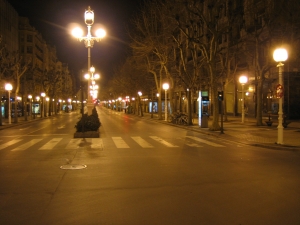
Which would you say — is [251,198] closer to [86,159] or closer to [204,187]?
[204,187]

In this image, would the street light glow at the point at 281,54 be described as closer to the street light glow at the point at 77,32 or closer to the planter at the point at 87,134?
the planter at the point at 87,134

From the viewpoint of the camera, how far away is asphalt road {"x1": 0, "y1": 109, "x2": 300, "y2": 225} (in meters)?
6.59

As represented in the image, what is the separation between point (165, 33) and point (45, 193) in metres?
30.8

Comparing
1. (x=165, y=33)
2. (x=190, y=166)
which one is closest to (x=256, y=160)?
(x=190, y=166)

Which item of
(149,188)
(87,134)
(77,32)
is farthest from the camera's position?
(77,32)

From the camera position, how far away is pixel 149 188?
8750 millimetres

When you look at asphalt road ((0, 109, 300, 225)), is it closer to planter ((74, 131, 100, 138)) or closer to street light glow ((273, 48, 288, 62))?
street light glow ((273, 48, 288, 62))

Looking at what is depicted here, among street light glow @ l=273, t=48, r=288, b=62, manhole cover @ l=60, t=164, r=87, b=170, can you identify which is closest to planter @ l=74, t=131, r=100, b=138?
manhole cover @ l=60, t=164, r=87, b=170

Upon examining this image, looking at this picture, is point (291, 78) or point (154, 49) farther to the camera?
point (154, 49)

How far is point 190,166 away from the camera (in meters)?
11.9

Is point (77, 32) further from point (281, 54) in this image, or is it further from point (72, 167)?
point (72, 167)

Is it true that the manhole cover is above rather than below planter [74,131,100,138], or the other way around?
below

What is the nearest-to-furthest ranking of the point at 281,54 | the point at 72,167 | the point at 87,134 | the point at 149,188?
the point at 149,188, the point at 72,167, the point at 281,54, the point at 87,134

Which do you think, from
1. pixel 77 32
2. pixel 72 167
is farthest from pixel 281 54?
pixel 77 32
